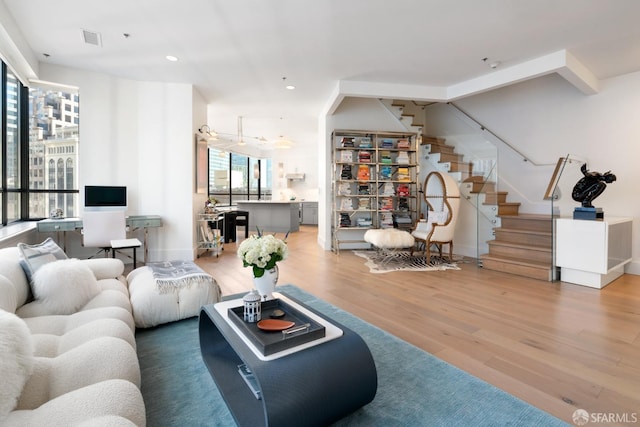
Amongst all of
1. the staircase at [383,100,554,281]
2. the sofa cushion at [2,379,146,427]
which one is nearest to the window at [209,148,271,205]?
the staircase at [383,100,554,281]

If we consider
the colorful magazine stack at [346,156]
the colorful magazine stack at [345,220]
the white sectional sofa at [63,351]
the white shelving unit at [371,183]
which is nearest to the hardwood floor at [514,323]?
the colorful magazine stack at [345,220]

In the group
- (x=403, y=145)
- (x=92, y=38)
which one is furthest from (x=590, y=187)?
(x=92, y=38)

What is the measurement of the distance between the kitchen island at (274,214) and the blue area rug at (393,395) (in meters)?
6.70

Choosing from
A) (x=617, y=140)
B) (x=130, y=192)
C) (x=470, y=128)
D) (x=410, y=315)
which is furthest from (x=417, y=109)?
(x=130, y=192)

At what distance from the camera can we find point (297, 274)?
4219mm

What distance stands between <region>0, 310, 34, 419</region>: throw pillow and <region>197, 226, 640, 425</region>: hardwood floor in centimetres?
213

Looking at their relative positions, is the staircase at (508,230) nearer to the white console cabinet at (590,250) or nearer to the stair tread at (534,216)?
the stair tread at (534,216)

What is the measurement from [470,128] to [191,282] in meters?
5.57

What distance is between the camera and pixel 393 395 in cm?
166

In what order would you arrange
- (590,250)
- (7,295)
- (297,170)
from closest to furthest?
1. (7,295)
2. (590,250)
3. (297,170)

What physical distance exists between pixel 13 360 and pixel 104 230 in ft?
11.8

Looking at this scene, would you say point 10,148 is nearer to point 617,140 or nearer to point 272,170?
point 272,170

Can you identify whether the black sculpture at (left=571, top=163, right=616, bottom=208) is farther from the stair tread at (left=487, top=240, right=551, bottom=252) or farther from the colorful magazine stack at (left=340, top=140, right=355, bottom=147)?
the colorful magazine stack at (left=340, top=140, right=355, bottom=147)

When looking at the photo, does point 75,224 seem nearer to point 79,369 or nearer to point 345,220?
point 79,369
